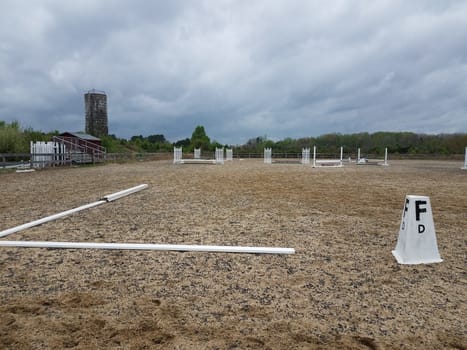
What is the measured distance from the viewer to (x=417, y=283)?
2.24 m

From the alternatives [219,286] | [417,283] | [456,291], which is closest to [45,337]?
[219,286]

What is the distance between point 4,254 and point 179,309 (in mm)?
2161

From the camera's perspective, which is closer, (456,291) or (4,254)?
(456,291)

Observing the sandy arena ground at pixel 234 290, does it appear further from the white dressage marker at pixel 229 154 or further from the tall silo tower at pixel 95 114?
the tall silo tower at pixel 95 114

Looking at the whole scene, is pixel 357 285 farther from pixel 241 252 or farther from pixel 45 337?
pixel 45 337

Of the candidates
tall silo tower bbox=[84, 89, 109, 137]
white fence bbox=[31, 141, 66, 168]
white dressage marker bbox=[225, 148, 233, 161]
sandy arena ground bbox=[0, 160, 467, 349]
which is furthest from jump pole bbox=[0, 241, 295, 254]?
tall silo tower bbox=[84, 89, 109, 137]

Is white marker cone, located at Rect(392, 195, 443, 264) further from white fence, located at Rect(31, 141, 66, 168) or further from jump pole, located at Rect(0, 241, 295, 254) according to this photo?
white fence, located at Rect(31, 141, 66, 168)

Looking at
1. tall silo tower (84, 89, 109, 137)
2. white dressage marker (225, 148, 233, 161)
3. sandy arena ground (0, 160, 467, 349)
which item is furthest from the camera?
tall silo tower (84, 89, 109, 137)

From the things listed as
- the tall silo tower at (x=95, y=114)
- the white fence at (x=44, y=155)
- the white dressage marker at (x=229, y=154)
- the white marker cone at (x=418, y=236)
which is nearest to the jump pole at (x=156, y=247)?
the white marker cone at (x=418, y=236)

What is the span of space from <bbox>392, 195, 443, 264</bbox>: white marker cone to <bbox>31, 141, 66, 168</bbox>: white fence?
16.1 m

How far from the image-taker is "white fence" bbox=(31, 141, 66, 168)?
572 inches

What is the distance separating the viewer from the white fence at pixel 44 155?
14.5 metres

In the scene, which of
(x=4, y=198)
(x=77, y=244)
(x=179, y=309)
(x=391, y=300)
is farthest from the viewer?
(x=4, y=198)

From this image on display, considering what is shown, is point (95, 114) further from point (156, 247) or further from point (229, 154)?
point (156, 247)
